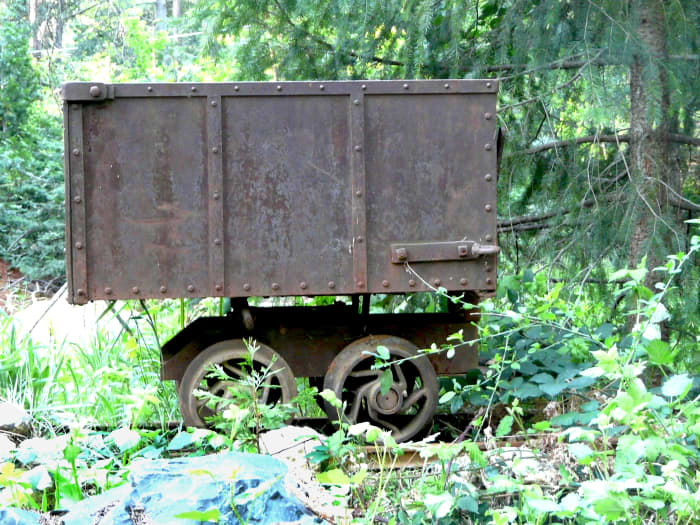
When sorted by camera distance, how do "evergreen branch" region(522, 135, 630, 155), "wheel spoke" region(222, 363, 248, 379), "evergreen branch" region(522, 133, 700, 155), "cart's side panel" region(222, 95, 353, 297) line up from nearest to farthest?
"cart's side panel" region(222, 95, 353, 297), "wheel spoke" region(222, 363, 248, 379), "evergreen branch" region(522, 133, 700, 155), "evergreen branch" region(522, 135, 630, 155)

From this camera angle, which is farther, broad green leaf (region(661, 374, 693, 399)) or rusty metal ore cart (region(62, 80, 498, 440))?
rusty metal ore cart (region(62, 80, 498, 440))

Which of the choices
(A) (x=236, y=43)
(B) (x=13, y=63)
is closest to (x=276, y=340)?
(A) (x=236, y=43)

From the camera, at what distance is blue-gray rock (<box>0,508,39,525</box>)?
3.02m

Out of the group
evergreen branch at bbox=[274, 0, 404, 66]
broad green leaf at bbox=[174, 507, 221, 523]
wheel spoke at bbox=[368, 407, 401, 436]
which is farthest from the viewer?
evergreen branch at bbox=[274, 0, 404, 66]

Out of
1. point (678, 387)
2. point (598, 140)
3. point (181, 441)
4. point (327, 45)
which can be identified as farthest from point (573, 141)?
point (181, 441)

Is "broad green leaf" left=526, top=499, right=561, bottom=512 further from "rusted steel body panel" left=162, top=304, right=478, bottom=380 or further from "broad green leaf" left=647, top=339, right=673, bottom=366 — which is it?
A: "rusted steel body panel" left=162, top=304, right=478, bottom=380

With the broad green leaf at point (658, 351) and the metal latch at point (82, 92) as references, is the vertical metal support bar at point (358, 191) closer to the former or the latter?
the metal latch at point (82, 92)

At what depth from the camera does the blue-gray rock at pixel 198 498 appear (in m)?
2.99

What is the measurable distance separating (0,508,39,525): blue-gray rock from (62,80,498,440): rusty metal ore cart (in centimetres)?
139

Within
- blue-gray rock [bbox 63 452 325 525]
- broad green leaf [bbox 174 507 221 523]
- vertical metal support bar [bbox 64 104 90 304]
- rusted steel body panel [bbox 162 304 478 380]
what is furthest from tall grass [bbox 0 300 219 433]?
broad green leaf [bbox 174 507 221 523]

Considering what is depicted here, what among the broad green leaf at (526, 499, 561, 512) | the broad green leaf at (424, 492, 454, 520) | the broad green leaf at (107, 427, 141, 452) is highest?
the broad green leaf at (526, 499, 561, 512)

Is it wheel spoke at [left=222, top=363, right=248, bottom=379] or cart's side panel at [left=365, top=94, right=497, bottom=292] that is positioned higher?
cart's side panel at [left=365, top=94, right=497, bottom=292]

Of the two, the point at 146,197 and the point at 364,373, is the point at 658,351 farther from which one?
the point at 146,197

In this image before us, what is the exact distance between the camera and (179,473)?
3232mm
